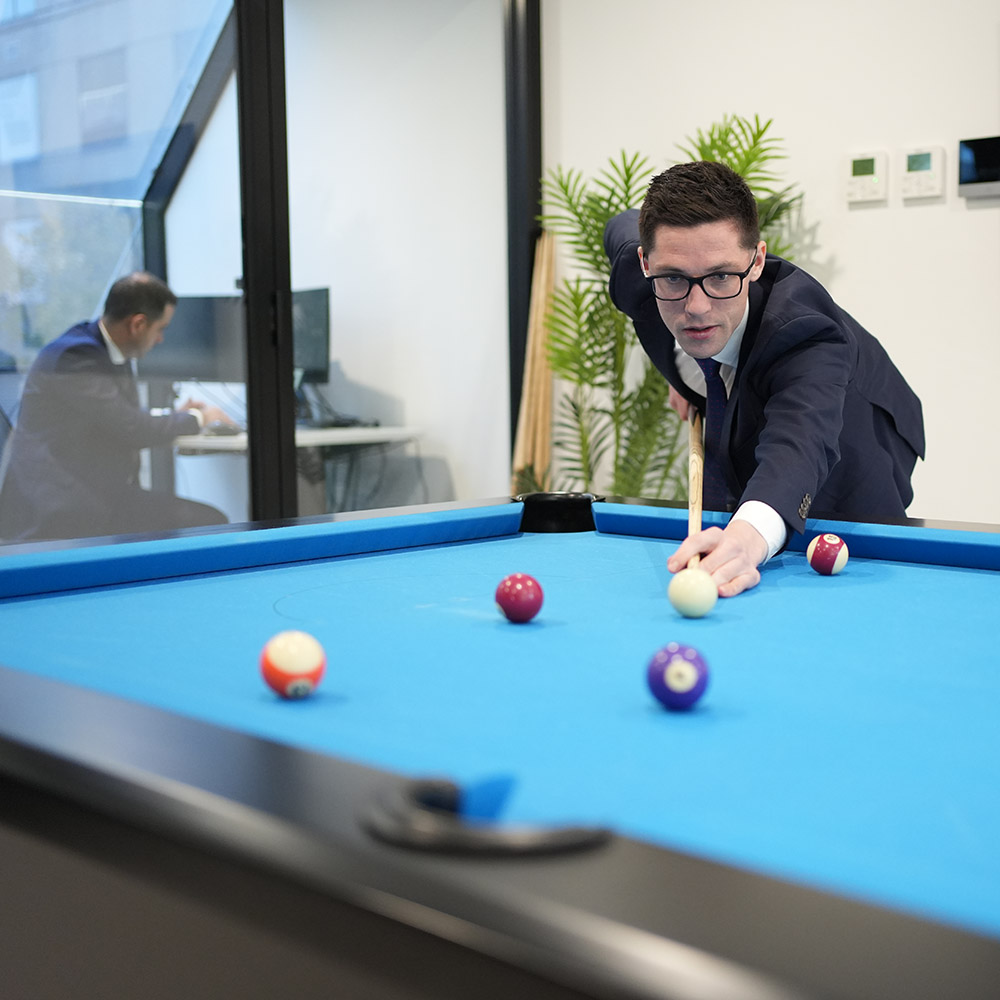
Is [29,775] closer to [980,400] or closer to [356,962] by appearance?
[356,962]

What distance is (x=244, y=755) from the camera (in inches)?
31.6

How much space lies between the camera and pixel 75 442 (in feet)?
12.6

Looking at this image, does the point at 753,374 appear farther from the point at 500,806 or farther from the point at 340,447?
the point at 340,447

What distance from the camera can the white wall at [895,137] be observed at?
4066 mm

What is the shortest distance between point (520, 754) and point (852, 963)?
422 millimetres

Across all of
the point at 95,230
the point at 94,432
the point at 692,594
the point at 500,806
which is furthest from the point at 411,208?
the point at 500,806

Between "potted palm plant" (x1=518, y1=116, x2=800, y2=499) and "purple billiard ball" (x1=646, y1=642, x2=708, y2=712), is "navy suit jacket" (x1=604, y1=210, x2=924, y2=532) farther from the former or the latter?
"potted palm plant" (x1=518, y1=116, x2=800, y2=499)

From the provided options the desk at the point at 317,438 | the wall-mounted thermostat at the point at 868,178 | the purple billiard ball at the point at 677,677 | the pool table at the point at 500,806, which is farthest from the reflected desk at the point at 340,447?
the purple billiard ball at the point at 677,677

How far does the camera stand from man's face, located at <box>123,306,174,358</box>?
3.94 m

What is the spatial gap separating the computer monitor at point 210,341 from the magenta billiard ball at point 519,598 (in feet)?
9.42

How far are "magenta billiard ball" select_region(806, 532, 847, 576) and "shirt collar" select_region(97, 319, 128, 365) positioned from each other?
2.78m

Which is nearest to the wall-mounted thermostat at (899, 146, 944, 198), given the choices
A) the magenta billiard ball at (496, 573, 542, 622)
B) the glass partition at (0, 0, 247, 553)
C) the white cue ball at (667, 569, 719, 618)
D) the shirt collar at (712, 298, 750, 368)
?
the shirt collar at (712, 298, 750, 368)

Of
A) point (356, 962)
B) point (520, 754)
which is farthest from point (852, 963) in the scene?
point (520, 754)

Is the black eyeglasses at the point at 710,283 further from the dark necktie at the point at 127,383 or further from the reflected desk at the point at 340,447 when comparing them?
the reflected desk at the point at 340,447
